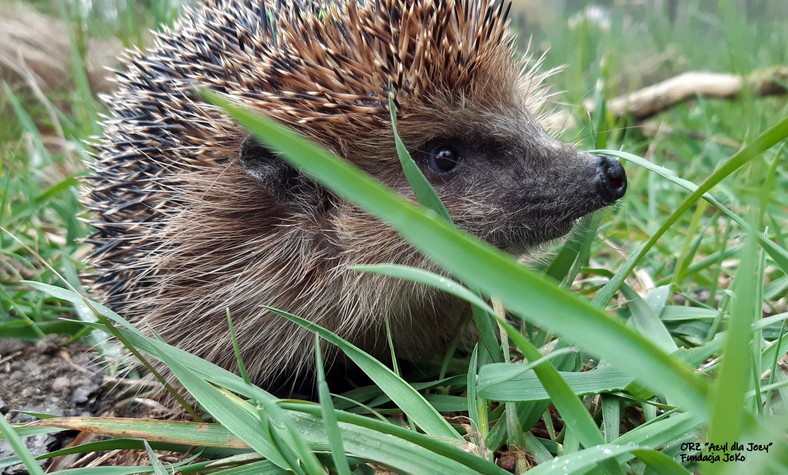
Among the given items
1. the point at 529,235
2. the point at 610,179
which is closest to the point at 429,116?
the point at 529,235

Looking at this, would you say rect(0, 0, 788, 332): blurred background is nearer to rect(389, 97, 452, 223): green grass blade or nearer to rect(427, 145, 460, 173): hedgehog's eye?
rect(427, 145, 460, 173): hedgehog's eye

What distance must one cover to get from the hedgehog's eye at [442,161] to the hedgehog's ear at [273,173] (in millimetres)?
481

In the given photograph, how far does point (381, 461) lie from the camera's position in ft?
5.38

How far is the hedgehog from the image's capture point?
2418 millimetres

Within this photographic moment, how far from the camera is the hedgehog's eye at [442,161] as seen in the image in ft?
8.36

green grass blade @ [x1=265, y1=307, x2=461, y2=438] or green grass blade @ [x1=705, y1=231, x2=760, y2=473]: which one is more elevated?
green grass blade @ [x1=705, y1=231, x2=760, y2=473]

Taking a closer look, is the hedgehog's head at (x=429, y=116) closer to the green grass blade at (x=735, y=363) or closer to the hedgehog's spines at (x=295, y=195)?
the hedgehog's spines at (x=295, y=195)

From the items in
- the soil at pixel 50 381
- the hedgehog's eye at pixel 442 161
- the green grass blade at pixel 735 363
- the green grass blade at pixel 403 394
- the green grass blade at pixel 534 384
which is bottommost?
the soil at pixel 50 381

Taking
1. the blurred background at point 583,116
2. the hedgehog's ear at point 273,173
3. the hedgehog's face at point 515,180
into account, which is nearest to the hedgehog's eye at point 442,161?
the hedgehog's face at point 515,180

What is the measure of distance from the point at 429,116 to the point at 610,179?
70 centimetres

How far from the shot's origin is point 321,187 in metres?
2.57

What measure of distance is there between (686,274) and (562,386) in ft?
5.50

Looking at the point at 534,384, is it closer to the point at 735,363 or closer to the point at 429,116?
the point at 735,363

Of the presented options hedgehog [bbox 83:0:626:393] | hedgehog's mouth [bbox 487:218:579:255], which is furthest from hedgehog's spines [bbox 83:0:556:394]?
hedgehog's mouth [bbox 487:218:579:255]
